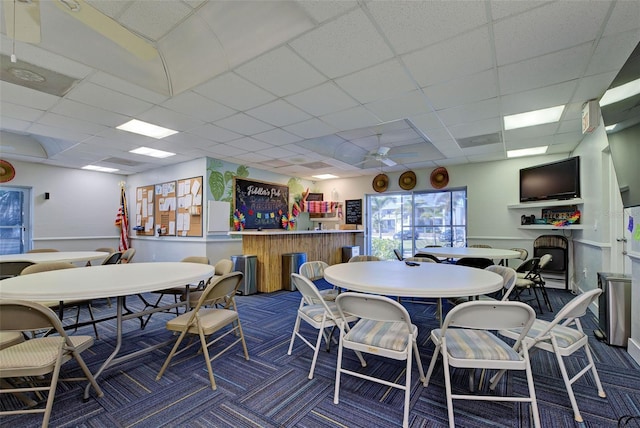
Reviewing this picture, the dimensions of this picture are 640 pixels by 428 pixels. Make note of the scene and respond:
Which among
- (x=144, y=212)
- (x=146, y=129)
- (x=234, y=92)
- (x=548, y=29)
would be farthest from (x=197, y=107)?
(x=144, y=212)

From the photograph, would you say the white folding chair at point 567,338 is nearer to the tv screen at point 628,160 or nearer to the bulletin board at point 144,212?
the tv screen at point 628,160

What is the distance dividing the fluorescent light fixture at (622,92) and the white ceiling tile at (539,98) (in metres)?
0.58

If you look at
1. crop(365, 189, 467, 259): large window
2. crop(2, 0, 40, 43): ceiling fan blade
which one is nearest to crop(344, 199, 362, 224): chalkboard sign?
crop(365, 189, 467, 259): large window

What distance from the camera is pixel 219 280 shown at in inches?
89.1

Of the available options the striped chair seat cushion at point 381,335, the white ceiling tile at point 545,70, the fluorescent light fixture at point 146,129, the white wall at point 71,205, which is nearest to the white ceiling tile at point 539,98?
the white ceiling tile at point 545,70

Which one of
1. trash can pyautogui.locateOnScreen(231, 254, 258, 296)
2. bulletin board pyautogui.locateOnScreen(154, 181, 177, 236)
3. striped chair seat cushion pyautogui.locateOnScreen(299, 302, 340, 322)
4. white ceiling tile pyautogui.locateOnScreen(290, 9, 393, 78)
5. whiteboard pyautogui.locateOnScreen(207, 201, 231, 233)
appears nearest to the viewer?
white ceiling tile pyautogui.locateOnScreen(290, 9, 393, 78)

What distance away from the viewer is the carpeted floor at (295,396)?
1.82m

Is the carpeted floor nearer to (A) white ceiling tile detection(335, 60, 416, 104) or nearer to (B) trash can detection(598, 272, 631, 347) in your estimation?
(B) trash can detection(598, 272, 631, 347)

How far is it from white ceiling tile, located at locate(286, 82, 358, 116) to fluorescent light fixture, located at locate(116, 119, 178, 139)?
2360mm

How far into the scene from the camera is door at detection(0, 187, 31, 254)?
6.29m

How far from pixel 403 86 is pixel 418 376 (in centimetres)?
286

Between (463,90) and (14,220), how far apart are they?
9369mm

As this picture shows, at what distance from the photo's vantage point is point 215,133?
4.60 m

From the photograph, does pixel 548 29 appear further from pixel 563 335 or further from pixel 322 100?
pixel 563 335
